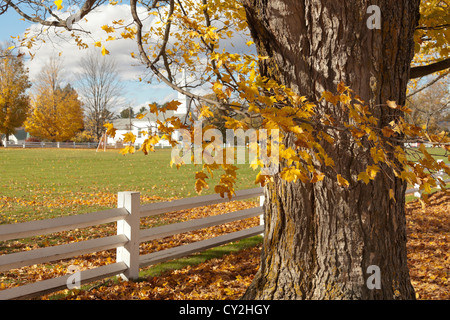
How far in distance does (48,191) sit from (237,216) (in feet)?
Result: 30.6

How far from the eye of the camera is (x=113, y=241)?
479cm

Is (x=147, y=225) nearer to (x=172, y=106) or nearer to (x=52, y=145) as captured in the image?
(x=172, y=106)

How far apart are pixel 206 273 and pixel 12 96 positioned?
138 feet

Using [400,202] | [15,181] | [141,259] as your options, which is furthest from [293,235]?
[15,181]

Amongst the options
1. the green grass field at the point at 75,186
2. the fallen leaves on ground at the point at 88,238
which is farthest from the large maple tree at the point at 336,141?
the green grass field at the point at 75,186

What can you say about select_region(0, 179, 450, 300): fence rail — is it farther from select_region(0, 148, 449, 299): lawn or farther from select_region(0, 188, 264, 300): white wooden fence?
select_region(0, 148, 449, 299): lawn

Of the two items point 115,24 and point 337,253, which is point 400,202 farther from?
point 115,24

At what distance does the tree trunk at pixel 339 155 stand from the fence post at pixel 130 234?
2192 millimetres

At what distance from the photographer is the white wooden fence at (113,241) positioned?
4.03 m

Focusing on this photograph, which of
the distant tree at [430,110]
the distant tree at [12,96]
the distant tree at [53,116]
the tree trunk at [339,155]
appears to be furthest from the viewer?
the distant tree at [53,116]

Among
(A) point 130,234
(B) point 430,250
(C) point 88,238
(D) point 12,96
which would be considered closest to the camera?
(A) point 130,234

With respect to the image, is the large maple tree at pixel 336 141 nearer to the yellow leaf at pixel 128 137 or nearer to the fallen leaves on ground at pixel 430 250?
the yellow leaf at pixel 128 137

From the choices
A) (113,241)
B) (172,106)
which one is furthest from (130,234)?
(172,106)

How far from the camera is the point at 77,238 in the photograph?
7.55 meters
